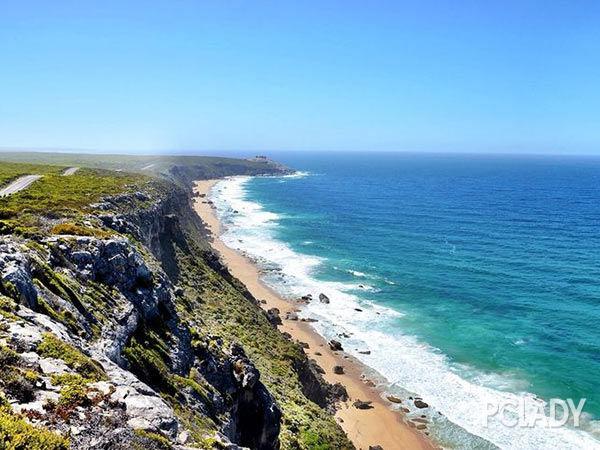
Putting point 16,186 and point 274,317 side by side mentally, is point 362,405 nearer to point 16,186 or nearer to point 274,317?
point 274,317

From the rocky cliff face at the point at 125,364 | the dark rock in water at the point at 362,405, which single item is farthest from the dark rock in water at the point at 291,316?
the dark rock in water at the point at 362,405

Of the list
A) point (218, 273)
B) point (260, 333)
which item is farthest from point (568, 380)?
point (218, 273)

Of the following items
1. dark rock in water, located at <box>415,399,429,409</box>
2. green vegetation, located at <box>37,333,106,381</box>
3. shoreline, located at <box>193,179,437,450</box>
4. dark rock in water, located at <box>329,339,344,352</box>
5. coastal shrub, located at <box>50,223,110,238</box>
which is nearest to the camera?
green vegetation, located at <box>37,333,106,381</box>

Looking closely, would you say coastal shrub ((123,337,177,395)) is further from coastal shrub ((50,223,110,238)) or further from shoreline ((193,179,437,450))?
shoreline ((193,179,437,450))

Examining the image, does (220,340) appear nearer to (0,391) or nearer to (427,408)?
(0,391)

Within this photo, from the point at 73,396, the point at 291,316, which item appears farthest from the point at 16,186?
the point at 73,396

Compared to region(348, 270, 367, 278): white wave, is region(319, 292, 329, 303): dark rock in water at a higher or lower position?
lower

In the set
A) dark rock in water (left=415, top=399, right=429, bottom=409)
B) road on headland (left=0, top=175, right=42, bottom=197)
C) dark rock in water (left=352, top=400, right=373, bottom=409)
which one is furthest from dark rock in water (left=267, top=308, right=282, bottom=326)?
road on headland (left=0, top=175, right=42, bottom=197)
